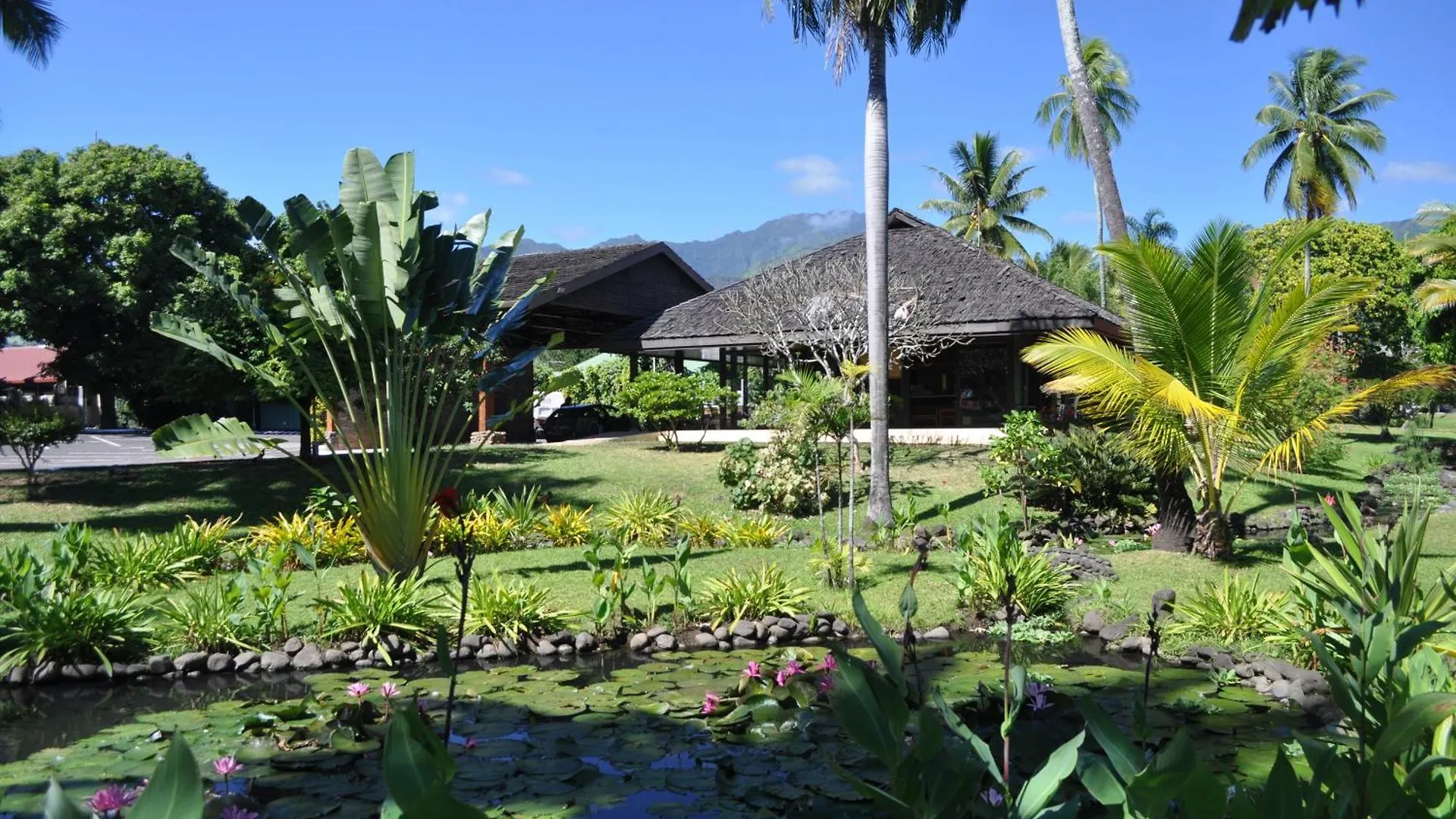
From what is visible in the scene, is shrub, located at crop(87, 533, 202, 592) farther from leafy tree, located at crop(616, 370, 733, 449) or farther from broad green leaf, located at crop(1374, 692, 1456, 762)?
leafy tree, located at crop(616, 370, 733, 449)

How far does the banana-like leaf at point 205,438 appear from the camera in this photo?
861 cm

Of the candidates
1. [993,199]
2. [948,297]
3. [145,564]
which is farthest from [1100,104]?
[145,564]

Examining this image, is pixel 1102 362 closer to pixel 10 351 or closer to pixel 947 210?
pixel 947 210

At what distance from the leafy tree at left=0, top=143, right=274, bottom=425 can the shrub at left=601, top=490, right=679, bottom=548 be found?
24.5ft

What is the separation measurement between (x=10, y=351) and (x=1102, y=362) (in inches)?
2292

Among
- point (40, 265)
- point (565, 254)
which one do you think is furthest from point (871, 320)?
point (565, 254)

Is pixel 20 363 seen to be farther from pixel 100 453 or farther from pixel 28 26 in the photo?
pixel 28 26

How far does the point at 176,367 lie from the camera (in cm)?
1588

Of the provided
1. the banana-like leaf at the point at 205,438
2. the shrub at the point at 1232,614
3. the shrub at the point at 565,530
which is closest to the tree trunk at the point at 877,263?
the shrub at the point at 565,530

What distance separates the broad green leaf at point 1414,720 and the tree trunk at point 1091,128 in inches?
395

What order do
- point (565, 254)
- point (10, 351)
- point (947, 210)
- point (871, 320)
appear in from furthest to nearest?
point (10, 351)
point (947, 210)
point (565, 254)
point (871, 320)

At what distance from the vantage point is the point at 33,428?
15.4m

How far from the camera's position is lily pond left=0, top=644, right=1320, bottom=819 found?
4.42m

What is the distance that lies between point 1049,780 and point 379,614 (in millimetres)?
6636
